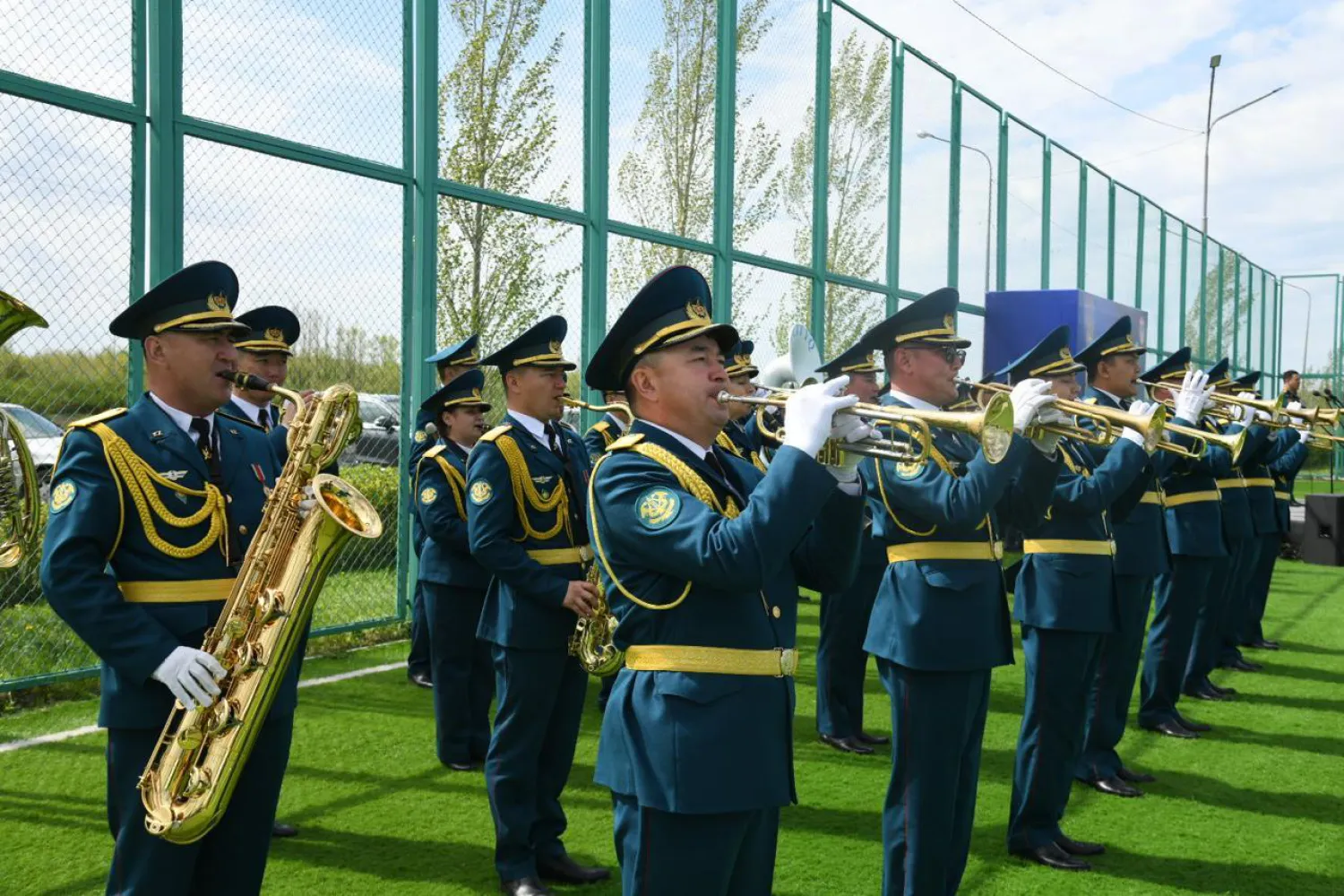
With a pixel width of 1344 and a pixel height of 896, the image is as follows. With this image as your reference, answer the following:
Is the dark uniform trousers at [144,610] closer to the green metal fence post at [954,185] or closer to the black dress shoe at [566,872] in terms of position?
the black dress shoe at [566,872]

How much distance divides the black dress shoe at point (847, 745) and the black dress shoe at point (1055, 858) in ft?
5.96

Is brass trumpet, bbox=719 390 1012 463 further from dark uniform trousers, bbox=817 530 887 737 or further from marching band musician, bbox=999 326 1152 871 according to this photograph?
dark uniform trousers, bbox=817 530 887 737

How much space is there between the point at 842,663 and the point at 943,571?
300 cm

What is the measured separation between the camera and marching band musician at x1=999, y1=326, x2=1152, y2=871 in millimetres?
5008

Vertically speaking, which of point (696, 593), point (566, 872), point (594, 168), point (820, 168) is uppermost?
point (820, 168)

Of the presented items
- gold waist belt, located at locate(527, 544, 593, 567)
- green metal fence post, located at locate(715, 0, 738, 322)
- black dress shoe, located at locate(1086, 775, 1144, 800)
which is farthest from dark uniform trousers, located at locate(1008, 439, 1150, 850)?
green metal fence post, located at locate(715, 0, 738, 322)

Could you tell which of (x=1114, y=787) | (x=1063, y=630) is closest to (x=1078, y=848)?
(x=1063, y=630)

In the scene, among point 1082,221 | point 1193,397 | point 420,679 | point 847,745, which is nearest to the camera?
point 1193,397

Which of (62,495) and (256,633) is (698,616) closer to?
(256,633)

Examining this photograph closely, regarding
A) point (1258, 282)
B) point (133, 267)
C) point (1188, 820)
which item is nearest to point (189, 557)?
point (133, 267)

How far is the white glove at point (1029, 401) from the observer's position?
3.56m

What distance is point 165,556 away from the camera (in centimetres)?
325

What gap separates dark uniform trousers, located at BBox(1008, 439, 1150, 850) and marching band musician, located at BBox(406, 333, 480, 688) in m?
3.61

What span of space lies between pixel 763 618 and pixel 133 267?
5.67 m
